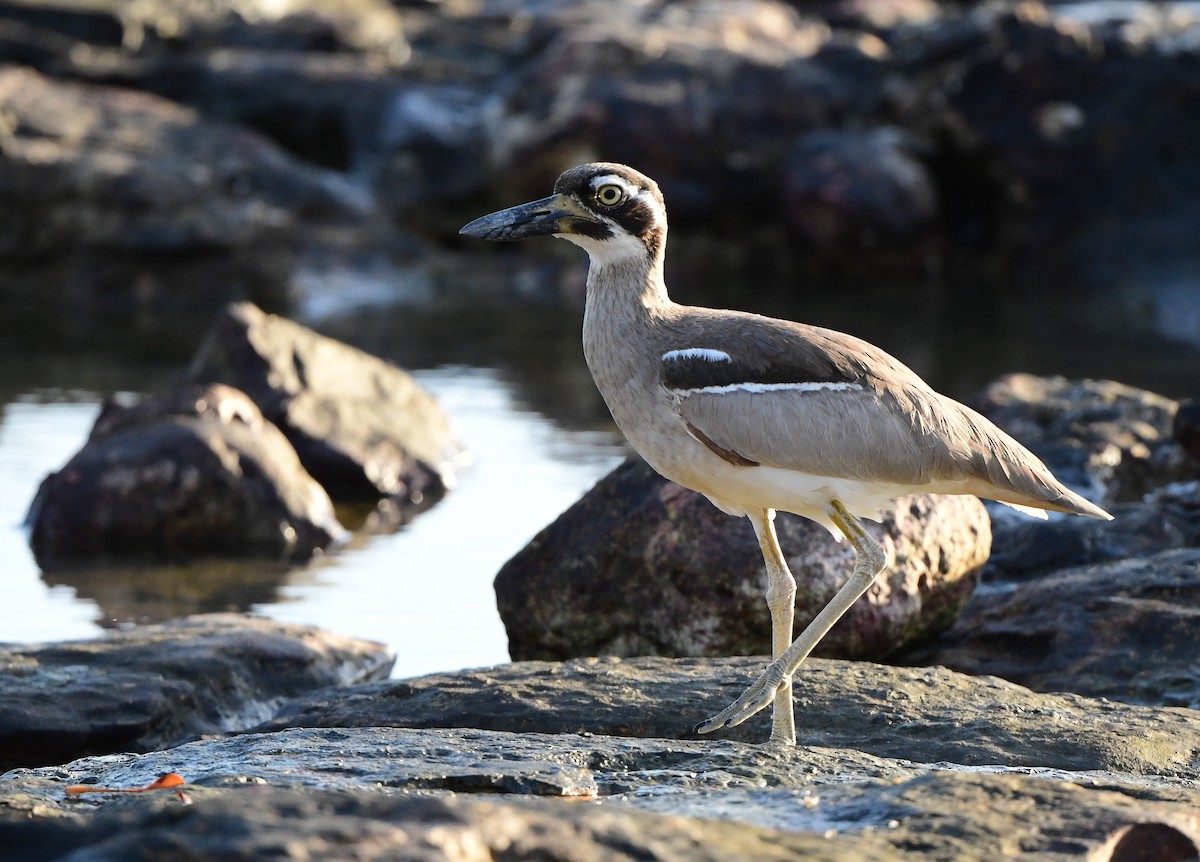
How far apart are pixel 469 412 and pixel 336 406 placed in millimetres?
2559

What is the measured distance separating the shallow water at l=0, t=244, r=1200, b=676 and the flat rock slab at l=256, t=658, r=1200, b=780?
6.98 feet

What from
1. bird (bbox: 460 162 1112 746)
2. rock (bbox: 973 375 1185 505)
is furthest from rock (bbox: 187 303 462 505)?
bird (bbox: 460 162 1112 746)

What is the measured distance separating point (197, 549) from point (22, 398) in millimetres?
5379

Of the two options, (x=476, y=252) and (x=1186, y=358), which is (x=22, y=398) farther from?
(x=1186, y=358)

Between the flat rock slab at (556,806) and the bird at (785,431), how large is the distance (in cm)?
99

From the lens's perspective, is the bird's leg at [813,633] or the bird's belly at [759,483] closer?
the bird's leg at [813,633]

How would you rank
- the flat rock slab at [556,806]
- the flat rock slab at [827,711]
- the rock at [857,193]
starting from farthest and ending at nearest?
the rock at [857,193] < the flat rock slab at [827,711] < the flat rock slab at [556,806]

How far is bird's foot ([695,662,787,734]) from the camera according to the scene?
609 centimetres

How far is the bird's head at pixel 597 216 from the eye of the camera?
22.2 ft

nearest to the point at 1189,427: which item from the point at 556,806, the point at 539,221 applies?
the point at 539,221

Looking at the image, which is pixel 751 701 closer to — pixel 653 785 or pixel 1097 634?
pixel 653 785

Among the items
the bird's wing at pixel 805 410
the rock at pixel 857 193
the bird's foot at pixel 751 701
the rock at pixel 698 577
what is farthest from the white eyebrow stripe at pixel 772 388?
the rock at pixel 857 193

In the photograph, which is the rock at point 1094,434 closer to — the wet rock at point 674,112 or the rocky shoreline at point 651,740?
the rocky shoreline at point 651,740

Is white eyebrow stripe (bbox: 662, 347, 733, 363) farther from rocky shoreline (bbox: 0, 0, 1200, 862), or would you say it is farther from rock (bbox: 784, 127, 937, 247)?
rock (bbox: 784, 127, 937, 247)
